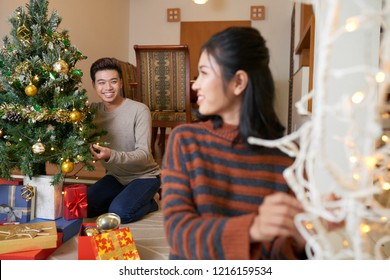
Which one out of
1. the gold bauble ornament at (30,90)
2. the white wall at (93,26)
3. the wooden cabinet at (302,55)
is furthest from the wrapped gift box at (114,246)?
the white wall at (93,26)

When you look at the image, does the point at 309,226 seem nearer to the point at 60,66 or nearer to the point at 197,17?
the point at 60,66

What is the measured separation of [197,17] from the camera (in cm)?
446

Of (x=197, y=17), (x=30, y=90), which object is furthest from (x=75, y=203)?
(x=197, y=17)

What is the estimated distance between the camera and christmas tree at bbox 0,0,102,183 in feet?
4.52

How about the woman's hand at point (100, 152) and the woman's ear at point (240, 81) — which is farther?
the woman's hand at point (100, 152)

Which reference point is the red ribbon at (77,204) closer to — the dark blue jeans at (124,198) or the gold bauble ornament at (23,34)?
the dark blue jeans at (124,198)

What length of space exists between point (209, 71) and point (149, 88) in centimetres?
145

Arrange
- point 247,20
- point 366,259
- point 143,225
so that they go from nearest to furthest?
point 366,259
point 143,225
point 247,20

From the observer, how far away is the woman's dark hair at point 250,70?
549mm

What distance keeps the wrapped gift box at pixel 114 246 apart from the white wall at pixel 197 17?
3.26 metres

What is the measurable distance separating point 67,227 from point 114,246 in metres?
0.40

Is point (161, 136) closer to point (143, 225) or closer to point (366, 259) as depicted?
point (143, 225)
